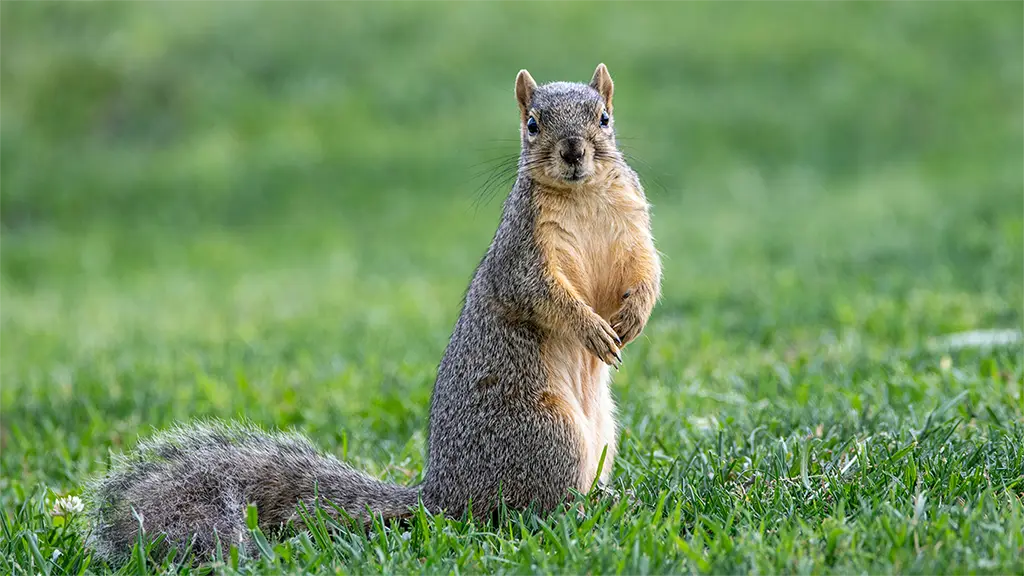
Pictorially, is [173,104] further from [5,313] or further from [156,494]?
[156,494]

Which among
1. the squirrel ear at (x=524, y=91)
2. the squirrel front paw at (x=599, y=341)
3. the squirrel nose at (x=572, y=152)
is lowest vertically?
the squirrel front paw at (x=599, y=341)

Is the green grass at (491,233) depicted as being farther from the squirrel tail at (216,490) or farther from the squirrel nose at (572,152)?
the squirrel nose at (572,152)

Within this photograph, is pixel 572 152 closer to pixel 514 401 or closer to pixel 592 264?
pixel 592 264

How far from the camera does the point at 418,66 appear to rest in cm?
1537

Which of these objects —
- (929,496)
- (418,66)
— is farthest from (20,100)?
(929,496)

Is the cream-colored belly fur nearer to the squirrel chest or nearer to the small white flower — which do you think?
the squirrel chest

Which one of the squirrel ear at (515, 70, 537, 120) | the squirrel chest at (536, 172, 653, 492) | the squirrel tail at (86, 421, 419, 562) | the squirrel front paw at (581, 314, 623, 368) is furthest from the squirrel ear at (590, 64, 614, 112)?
the squirrel tail at (86, 421, 419, 562)

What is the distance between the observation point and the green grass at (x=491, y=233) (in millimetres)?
3102

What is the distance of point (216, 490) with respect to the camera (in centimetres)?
326

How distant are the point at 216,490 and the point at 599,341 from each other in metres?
1.20

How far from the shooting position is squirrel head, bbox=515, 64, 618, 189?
11.2 ft

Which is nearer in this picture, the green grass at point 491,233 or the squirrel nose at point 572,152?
the green grass at point 491,233

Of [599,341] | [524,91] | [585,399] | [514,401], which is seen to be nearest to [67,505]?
[514,401]

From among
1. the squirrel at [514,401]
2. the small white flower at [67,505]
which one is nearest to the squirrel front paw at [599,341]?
the squirrel at [514,401]
